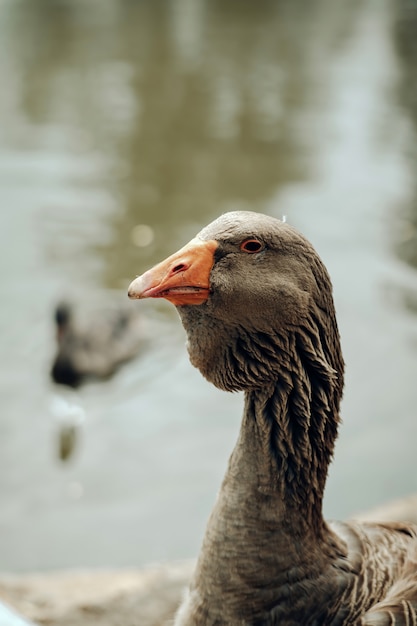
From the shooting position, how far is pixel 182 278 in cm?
245

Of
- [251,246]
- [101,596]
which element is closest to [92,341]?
[101,596]

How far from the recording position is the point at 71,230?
9.02 meters

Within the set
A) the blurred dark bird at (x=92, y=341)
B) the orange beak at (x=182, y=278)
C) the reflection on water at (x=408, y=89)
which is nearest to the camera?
the orange beak at (x=182, y=278)

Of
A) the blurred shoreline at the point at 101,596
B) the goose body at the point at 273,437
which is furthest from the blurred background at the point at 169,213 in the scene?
the goose body at the point at 273,437

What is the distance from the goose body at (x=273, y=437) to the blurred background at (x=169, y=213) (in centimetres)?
280

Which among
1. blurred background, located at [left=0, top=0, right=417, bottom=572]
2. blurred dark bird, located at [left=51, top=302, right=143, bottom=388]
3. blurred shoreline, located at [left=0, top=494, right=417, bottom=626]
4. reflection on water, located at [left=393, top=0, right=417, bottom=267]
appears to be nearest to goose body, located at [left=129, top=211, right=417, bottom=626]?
blurred shoreline, located at [left=0, top=494, right=417, bottom=626]

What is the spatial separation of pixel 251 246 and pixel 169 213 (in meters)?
7.06

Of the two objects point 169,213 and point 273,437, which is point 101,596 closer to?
point 273,437

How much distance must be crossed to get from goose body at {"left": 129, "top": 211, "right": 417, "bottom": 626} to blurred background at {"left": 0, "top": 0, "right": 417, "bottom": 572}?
280cm

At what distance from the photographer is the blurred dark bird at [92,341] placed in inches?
284

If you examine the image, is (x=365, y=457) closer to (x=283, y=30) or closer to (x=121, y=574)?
(x=121, y=574)

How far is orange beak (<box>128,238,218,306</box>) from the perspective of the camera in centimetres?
243

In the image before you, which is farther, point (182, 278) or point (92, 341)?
point (92, 341)

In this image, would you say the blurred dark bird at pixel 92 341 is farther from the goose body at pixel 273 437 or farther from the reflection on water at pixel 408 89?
the goose body at pixel 273 437
